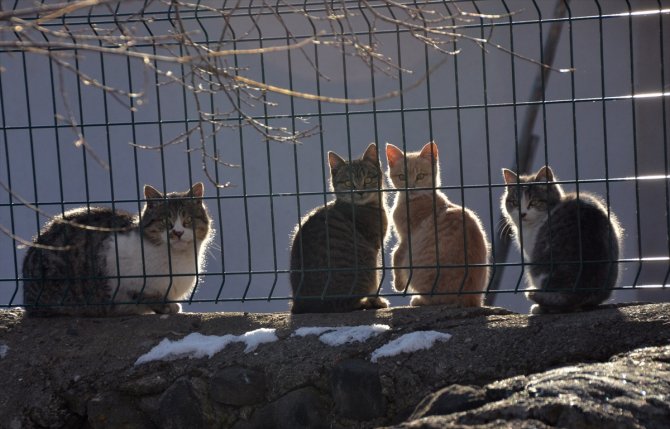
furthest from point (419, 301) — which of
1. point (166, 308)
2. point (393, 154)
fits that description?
point (166, 308)

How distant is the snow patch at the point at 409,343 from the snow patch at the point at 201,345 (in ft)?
2.06

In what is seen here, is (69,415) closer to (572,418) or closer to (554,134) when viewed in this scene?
(572,418)

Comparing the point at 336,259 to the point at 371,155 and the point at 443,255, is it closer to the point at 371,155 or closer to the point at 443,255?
the point at 443,255

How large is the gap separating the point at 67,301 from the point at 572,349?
3.03 meters

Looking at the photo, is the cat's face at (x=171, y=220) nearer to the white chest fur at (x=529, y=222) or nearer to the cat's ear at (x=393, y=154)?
the cat's ear at (x=393, y=154)

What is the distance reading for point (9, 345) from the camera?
5586 millimetres

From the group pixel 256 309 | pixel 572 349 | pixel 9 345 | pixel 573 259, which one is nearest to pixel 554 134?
pixel 256 309

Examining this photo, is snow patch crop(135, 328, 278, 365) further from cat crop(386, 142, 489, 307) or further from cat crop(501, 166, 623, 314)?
cat crop(501, 166, 623, 314)

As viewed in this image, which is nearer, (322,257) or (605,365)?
(605,365)

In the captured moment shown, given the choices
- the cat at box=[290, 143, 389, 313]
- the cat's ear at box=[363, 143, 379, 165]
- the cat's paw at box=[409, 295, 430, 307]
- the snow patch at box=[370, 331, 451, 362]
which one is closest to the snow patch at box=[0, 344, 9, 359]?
the cat at box=[290, 143, 389, 313]

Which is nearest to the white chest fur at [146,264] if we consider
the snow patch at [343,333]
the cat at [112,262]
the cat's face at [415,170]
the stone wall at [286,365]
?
the cat at [112,262]

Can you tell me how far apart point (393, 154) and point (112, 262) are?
209cm

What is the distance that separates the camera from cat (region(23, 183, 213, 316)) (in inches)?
233

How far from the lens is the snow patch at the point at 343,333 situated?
202 inches
